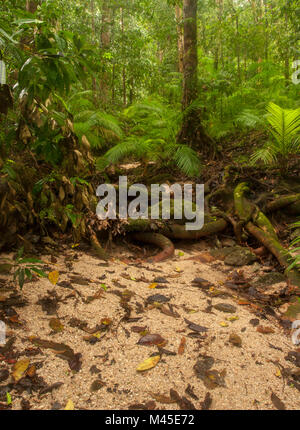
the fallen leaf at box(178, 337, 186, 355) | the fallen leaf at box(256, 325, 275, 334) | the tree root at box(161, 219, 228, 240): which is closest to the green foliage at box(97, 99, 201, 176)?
the tree root at box(161, 219, 228, 240)

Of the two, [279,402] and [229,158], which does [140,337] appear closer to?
[279,402]

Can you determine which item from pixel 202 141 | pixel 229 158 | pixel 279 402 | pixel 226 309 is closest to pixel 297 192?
pixel 229 158

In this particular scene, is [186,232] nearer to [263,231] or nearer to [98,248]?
[263,231]

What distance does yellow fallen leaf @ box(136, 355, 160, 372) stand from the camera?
1580 mm

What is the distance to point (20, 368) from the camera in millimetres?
1463

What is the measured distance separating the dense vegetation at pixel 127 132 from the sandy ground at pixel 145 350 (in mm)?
600

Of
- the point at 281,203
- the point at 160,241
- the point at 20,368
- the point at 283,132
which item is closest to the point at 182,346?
the point at 20,368

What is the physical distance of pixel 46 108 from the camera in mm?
2023

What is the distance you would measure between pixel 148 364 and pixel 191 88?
15.2 ft

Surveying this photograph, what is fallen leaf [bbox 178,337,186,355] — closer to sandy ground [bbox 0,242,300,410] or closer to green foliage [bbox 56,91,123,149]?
sandy ground [bbox 0,242,300,410]

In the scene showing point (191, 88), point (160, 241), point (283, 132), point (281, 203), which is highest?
point (191, 88)

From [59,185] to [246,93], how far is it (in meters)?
4.97

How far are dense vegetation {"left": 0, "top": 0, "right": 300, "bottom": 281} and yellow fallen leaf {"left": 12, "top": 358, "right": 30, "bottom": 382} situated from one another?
1096mm

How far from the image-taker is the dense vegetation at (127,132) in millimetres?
1802
